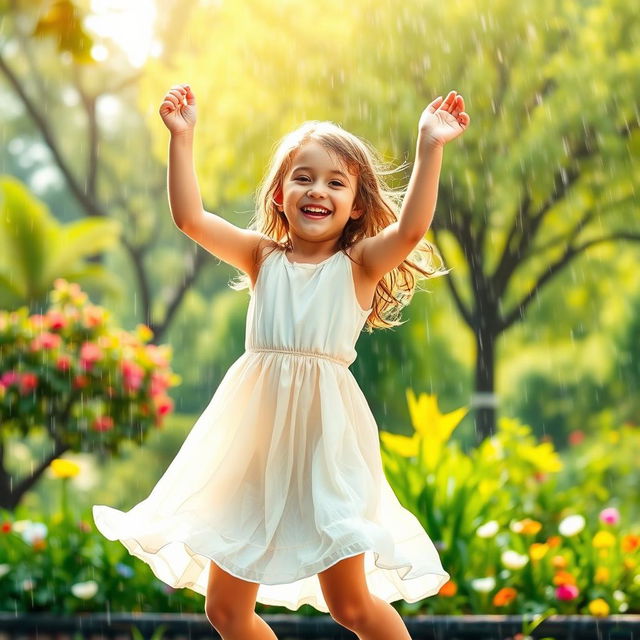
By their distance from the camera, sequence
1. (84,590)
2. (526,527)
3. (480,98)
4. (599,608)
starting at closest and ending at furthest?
(599,608) → (84,590) → (526,527) → (480,98)

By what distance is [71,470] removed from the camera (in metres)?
4.24

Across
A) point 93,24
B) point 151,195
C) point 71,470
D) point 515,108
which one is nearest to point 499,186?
point 515,108

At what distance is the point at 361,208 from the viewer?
2.45 metres

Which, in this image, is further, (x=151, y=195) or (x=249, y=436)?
(x=151, y=195)

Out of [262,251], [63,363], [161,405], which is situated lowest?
[161,405]

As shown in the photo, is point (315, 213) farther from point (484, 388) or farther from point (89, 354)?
point (484, 388)

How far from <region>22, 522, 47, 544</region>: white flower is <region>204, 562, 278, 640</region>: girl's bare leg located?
236cm

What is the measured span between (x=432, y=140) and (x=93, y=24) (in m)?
11.1

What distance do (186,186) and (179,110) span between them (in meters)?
0.19

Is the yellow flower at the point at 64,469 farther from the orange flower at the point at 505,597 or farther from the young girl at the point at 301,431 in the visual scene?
the young girl at the point at 301,431

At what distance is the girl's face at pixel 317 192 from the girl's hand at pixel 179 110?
0.88ft

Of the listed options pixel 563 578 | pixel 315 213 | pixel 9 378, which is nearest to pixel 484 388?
pixel 9 378

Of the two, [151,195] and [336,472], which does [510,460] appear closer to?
[336,472]

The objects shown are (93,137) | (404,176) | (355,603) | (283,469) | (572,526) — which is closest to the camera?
(355,603)
